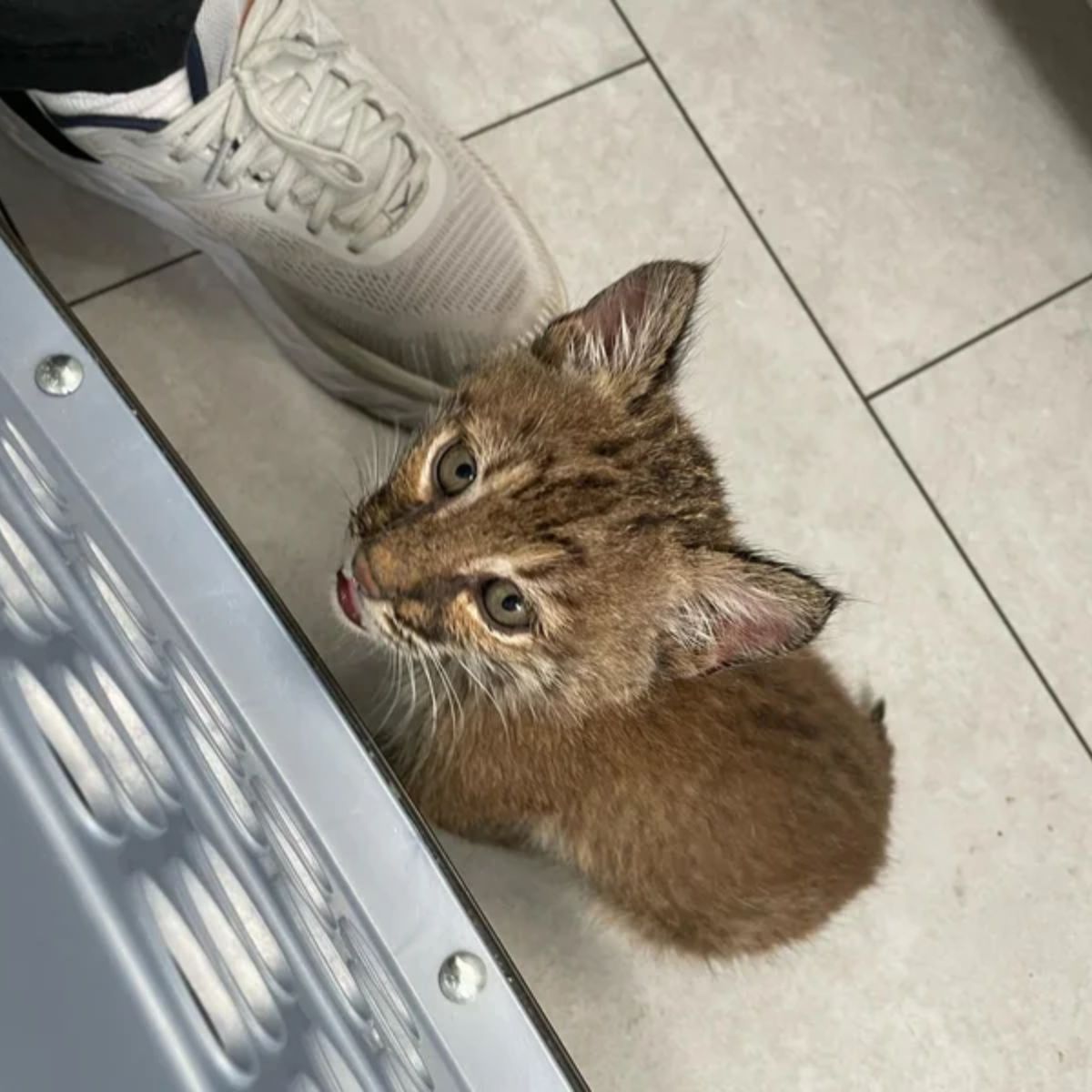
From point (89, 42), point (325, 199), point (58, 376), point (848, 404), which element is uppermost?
point (89, 42)

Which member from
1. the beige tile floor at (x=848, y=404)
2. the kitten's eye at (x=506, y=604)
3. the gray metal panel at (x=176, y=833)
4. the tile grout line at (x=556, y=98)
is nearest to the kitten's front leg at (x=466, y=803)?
the beige tile floor at (x=848, y=404)

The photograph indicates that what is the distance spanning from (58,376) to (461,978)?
0.53 m

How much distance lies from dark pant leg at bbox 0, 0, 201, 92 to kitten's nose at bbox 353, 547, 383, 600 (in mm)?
486

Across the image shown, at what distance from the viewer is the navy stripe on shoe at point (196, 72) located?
1.21m

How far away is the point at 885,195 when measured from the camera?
1.70m

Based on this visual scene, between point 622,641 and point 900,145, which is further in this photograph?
point 900,145

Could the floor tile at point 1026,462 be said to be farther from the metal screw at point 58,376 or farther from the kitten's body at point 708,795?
the metal screw at point 58,376

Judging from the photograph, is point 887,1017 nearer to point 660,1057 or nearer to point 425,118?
point 660,1057

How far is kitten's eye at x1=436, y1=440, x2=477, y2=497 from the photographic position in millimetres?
1105

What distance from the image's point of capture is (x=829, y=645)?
1.54m

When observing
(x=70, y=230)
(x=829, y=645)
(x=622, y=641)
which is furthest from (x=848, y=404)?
(x=70, y=230)

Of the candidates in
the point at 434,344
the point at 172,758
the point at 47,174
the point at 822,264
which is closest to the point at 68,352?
the point at 172,758

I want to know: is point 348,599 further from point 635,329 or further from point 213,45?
point 213,45

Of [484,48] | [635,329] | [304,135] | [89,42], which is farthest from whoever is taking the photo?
[484,48]
